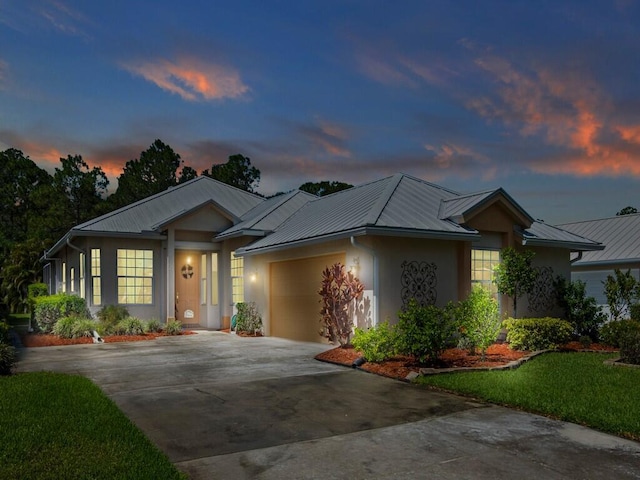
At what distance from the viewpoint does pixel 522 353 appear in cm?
1217

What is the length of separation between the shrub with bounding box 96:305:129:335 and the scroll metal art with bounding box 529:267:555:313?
524 inches

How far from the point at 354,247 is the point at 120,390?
6637mm

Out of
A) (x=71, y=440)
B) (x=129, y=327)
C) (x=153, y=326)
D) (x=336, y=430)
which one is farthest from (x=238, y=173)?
(x=71, y=440)

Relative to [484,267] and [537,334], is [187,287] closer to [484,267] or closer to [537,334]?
[484,267]

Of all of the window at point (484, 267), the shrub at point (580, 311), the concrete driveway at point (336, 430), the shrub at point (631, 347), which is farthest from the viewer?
the shrub at point (580, 311)

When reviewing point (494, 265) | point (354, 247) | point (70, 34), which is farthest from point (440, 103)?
point (70, 34)

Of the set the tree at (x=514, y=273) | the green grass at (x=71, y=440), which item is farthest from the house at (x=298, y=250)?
the green grass at (x=71, y=440)

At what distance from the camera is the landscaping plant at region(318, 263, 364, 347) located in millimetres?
12891

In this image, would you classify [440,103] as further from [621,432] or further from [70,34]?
[621,432]

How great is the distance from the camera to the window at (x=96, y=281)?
59.6ft

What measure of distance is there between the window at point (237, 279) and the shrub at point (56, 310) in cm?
510

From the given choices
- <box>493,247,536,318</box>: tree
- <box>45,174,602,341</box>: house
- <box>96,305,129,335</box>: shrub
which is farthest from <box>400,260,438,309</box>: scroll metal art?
<box>96,305,129,335</box>: shrub

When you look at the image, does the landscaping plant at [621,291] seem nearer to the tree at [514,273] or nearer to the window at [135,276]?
the tree at [514,273]

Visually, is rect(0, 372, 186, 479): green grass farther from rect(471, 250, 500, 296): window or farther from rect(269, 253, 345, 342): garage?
rect(471, 250, 500, 296): window
